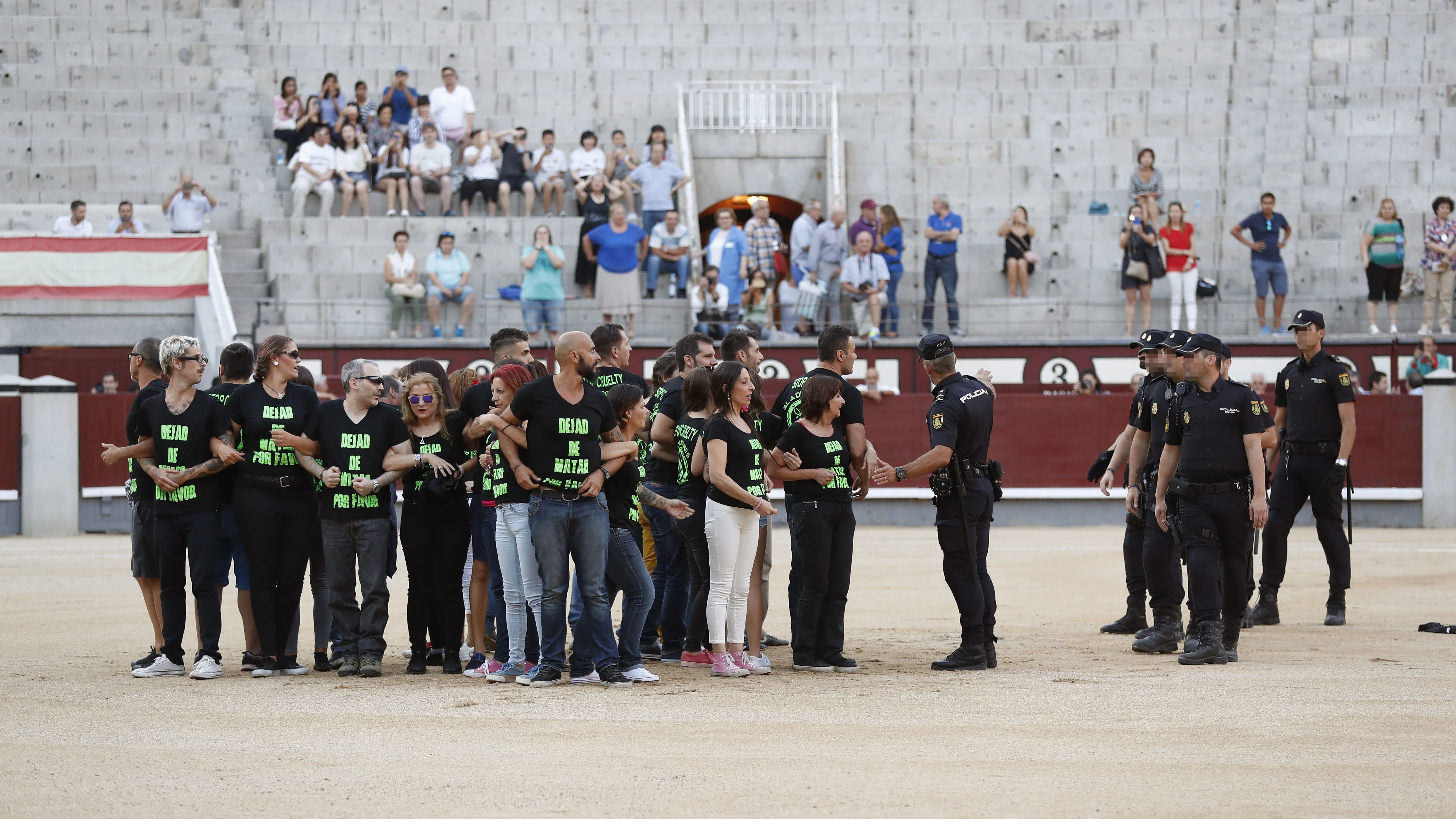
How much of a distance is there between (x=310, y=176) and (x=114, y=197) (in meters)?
3.47

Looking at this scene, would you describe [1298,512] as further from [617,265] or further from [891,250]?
[617,265]

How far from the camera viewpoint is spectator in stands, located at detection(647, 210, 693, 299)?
21250 mm

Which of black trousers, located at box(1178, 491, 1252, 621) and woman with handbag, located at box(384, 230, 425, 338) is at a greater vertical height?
woman with handbag, located at box(384, 230, 425, 338)

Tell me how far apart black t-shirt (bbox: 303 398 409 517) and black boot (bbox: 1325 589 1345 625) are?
6.15m

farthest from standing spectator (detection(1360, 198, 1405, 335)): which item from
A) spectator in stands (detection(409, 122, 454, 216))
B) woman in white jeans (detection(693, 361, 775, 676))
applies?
woman in white jeans (detection(693, 361, 775, 676))

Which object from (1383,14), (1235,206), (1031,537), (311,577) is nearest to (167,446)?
(311,577)

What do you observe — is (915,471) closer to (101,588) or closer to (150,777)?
(150,777)

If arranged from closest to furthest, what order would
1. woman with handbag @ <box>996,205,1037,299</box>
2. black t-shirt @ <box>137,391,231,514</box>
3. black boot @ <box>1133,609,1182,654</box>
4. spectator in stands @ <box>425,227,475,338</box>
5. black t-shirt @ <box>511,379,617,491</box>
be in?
black t-shirt @ <box>511,379,617,491</box>
black t-shirt @ <box>137,391,231,514</box>
black boot @ <box>1133,609,1182,654</box>
spectator in stands @ <box>425,227,475,338</box>
woman with handbag @ <box>996,205,1037,299</box>

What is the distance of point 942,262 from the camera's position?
68.9 ft

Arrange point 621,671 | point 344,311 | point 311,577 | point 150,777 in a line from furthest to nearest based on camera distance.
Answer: point 344,311 < point 311,577 < point 621,671 < point 150,777

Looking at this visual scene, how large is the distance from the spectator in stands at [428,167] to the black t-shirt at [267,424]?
14.3 m

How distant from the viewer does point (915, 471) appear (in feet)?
27.9

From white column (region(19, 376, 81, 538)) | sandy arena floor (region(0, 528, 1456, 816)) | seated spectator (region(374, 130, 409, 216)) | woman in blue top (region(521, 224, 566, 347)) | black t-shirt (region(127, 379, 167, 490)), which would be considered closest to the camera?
sandy arena floor (region(0, 528, 1456, 816))

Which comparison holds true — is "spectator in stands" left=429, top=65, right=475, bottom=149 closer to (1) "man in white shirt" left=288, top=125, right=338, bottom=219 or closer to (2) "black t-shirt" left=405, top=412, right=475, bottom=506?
(1) "man in white shirt" left=288, top=125, right=338, bottom=219
